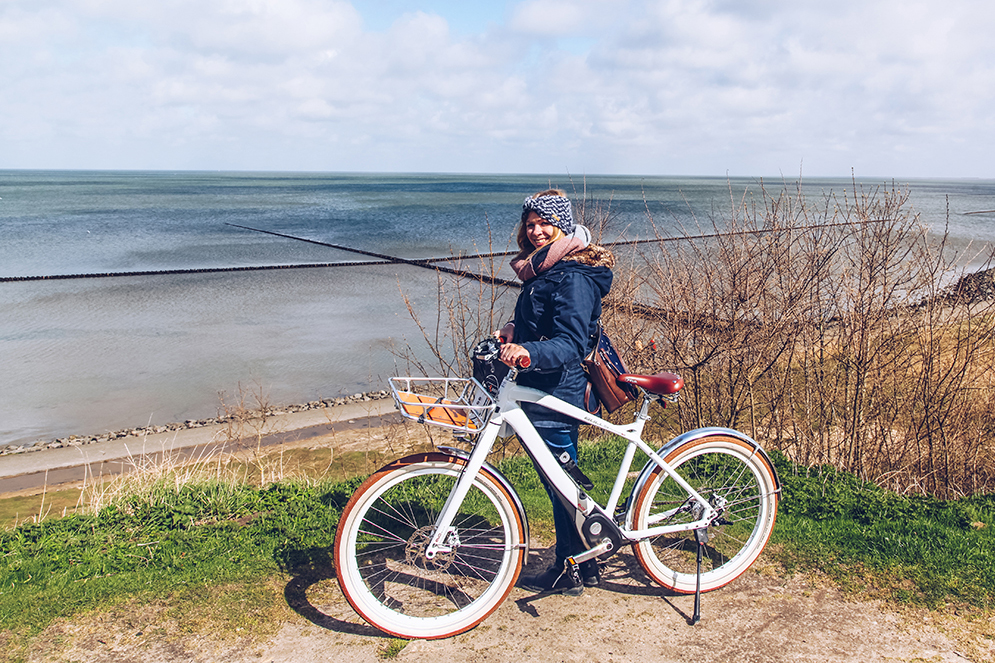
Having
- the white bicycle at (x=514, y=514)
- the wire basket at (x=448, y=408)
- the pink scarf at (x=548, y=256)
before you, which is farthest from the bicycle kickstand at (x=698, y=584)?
the pink scarf at (x=548, y=256)

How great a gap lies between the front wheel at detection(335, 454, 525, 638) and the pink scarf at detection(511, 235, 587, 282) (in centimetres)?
95

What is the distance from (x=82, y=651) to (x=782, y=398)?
568 centimetres

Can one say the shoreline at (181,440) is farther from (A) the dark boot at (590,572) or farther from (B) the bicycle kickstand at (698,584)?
(B) the bicycle kickstand at (698,584)

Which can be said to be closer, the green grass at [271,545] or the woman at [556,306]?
the woman at [556,306]

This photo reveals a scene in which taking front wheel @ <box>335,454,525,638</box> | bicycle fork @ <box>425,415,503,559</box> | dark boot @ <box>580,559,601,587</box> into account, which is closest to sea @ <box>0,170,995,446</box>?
bicycle fork @ <box>425,415,503,559</box>

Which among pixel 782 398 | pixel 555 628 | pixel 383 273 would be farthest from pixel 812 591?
pixel 383 273

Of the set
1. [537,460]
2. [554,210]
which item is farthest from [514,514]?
[554,210]

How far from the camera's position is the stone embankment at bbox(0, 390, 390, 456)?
34.6 feet

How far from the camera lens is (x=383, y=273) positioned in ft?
91.7

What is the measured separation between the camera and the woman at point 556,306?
3.31 metres

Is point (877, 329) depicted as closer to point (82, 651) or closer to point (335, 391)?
point (82, 651)

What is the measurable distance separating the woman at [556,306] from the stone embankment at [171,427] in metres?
6.78

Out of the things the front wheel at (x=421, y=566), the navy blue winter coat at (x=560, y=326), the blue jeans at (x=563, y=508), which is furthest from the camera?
the blue jeans at (x=563, y=508)

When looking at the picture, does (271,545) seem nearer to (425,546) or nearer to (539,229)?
(425,546)
